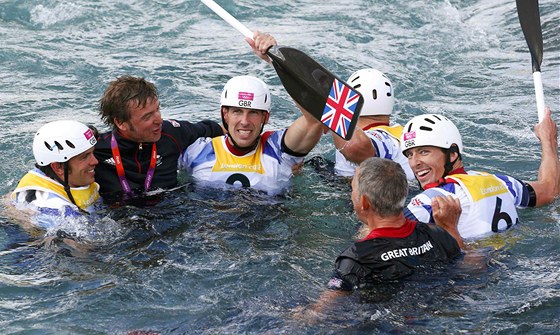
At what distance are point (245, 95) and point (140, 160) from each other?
1256mm

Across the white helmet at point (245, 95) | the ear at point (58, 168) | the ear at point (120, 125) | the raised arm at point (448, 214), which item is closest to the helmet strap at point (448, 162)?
the raised arm at point (448, 214)

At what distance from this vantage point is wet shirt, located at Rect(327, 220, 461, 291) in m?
5.80

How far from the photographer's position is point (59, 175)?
7652 mm

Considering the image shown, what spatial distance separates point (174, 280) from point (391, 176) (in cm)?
219

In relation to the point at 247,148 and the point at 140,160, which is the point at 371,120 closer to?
the point at 247,148

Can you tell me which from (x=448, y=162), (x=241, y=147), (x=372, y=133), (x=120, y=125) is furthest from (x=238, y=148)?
(x=448, y=162)

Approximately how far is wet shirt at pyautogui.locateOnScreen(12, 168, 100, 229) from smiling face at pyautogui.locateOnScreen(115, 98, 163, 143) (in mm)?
796

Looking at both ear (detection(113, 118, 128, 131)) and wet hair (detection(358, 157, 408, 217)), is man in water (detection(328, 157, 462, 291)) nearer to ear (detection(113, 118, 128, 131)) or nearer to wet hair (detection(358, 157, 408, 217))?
wet hair (detection(358, 157, 408, 217))

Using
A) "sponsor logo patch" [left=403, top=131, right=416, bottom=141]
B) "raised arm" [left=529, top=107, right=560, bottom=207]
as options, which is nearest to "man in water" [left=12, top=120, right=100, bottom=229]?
"sponsor logo patch" [left=403, top=131, right=416, bottom=141]

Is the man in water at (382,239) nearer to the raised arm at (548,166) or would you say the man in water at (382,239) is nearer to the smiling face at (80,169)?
the raised arm at (548,166)

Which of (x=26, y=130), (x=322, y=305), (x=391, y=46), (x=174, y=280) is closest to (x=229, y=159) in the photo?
(x=174, y=280)

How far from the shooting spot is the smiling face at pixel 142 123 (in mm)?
8086

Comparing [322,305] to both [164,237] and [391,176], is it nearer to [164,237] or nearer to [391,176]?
[391,176]

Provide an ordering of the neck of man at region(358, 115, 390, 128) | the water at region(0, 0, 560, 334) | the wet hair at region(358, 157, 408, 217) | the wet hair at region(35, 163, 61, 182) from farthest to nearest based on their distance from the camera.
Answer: the neck of man at region(358, 115, 390, 128) → the wet hair at region(35, 163, 61, 182) → the water at region(0, 0, 560, 334) → the wet hair at region(358, 157, 408, 217)
